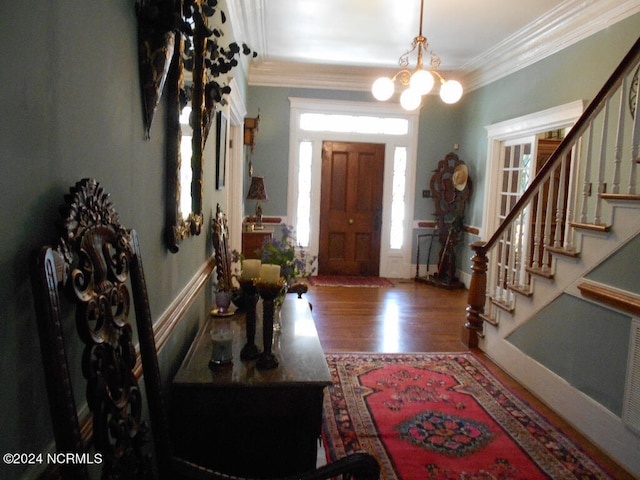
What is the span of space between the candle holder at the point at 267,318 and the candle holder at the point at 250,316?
0.04 m

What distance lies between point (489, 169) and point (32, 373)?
5.74 metres

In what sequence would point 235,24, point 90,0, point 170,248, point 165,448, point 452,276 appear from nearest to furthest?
point 90,0
point 165,448
point 170,248
point 235,24
point 452,276

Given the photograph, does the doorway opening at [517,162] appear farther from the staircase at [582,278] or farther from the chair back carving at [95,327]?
the chair back carving at [95,327]

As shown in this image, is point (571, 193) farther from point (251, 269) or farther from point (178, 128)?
point (178, 128)

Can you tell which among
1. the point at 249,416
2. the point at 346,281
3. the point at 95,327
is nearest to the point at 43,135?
the point at 95,327

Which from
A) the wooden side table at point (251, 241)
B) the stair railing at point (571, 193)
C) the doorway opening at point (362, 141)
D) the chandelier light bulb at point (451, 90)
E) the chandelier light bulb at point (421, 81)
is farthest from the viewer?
the doorway opening at point (362, 141)

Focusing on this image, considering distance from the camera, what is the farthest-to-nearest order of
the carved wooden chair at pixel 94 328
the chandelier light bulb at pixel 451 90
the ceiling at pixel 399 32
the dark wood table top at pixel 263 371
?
1. the ceiling at pixel 399 32
2. the chandelier light bulb at pixel 451 90
3. the dark wood table top at pixel 263 371
4. the carved wooden chair at pixel 94 328

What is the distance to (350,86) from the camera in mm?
6441

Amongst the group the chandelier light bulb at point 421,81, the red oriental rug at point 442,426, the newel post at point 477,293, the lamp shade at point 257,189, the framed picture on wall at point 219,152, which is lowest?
the red oriental rug at point 442,426

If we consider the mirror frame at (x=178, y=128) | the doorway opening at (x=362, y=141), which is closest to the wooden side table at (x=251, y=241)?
the doorway opening at (x=362, y=141)

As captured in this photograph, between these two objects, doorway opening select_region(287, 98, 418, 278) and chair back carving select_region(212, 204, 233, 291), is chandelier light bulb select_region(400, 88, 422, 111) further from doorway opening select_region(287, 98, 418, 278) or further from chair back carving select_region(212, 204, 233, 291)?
doorway opening select_region(287, 98, 418, 278)

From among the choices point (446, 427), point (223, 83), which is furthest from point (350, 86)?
point (446, 427)

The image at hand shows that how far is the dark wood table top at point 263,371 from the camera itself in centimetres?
153

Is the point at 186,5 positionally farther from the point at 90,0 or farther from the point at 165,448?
the point at 165,448
